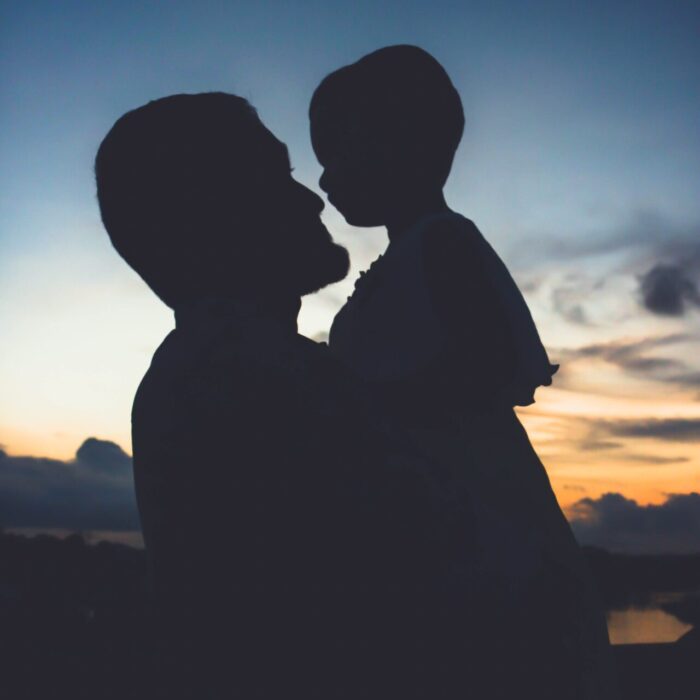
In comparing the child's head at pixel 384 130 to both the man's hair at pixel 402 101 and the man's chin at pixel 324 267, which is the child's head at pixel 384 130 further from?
the man's chin at pixel 324 267

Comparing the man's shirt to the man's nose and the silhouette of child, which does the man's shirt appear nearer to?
the silhouette of child

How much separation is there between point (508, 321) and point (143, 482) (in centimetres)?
113

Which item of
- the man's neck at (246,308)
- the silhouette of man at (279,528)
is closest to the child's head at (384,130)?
the man's neck at (246,308)

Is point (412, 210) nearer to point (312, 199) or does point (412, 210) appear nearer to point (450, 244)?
point (450, 244)

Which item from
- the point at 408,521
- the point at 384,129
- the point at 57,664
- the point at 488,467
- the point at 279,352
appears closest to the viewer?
the point at 408,521

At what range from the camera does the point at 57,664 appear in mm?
3977

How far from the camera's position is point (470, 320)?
2000 mm

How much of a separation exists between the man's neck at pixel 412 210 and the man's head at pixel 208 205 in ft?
2.96

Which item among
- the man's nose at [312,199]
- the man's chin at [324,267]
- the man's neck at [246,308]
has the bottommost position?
the man's neck at [246,308]

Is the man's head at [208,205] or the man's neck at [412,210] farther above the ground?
the man's neck at [412,210]

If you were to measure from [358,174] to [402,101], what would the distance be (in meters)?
0.33

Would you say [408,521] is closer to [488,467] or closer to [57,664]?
[488,467]

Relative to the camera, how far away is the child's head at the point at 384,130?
268 cm

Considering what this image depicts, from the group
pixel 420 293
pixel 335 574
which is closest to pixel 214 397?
pixel 335 574
